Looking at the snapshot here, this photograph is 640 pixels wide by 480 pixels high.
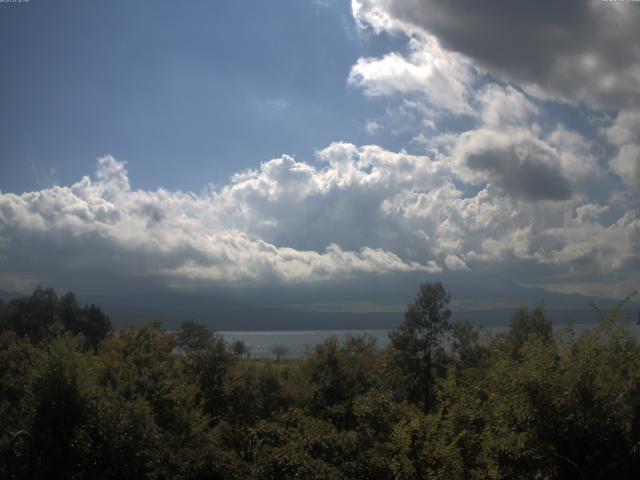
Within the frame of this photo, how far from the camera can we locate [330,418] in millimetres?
26375

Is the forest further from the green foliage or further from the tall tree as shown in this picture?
the green foliage

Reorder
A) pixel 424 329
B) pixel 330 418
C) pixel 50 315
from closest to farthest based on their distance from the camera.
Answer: pixel 330 418, pixel 424 329, pixel 50 315

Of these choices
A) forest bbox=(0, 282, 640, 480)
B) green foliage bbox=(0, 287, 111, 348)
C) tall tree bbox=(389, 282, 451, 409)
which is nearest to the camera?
forest bbox=(0, 282, 640, 480)

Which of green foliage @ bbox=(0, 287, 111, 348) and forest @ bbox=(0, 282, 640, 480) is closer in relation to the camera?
forest @ bbox=(0, 282, 640, 480)

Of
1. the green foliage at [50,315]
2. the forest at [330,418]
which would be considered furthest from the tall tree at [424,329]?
the green foliage at [50,315]

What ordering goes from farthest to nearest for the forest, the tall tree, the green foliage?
the green foliage, the tall tree, the forest

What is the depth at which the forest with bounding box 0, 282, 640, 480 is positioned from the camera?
12312 mm

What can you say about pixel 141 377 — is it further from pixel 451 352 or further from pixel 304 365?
pixel 451 352

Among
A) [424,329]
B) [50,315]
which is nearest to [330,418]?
[424,329]

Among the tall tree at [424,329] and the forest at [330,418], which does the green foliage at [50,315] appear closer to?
the tall tree at [424,329]

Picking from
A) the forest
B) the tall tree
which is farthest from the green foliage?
the forest

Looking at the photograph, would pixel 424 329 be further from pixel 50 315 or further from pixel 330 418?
pixel 50 315

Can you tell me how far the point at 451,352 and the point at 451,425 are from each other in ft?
96.2

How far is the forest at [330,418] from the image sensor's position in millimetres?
12312
